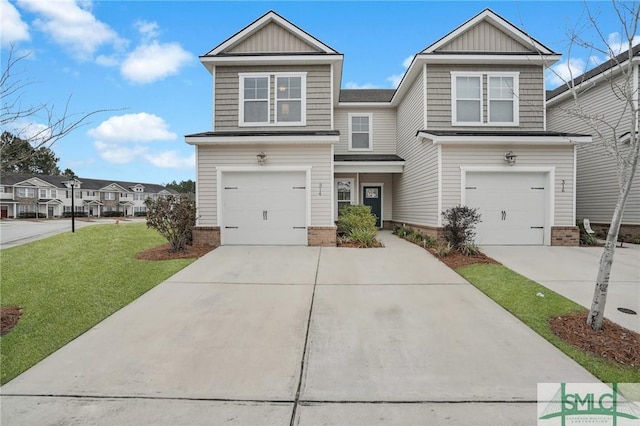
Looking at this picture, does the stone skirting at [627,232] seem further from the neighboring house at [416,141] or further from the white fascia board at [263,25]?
the white fascia board at [263,25]

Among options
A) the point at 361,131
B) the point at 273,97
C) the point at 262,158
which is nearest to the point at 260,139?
the point at 262,158

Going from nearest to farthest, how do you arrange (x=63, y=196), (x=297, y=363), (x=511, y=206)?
(x=297, y=363) < (x=511, y=206) < (x=63, y=196)

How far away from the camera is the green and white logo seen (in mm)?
2643

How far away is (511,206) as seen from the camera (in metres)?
10.1

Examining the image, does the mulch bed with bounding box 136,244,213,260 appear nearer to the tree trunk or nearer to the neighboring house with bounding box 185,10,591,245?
the neighboring house with bounding box 185,10,591,245

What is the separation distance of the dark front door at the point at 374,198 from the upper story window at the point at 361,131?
200cm

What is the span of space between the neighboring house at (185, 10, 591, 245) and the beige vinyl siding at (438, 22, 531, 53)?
0.12 feet

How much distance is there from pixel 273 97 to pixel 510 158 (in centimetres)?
811

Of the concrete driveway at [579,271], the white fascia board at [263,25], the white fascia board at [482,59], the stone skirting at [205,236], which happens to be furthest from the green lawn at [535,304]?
the white fascia board at [263,25]

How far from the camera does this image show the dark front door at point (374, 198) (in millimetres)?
15438

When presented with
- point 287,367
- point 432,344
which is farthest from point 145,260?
point 432,344

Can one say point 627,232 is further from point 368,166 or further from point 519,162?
point 368,166

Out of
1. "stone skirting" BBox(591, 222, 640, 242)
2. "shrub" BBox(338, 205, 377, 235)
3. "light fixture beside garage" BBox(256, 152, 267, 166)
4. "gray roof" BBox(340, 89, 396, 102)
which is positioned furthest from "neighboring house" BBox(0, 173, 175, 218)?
"stone skirting" BBox(591, 222, 640, 242)

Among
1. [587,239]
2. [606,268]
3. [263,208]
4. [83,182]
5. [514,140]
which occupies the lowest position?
[587,239]
